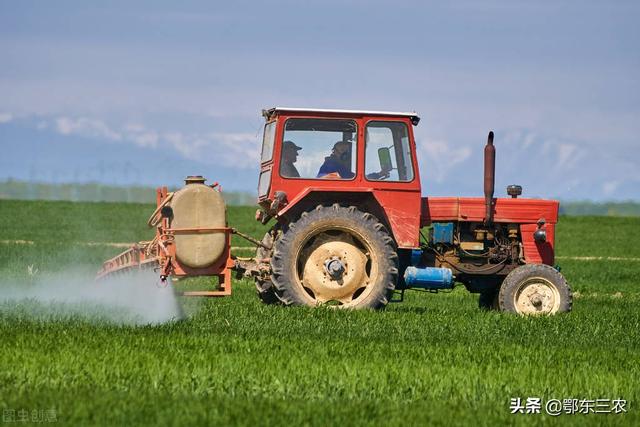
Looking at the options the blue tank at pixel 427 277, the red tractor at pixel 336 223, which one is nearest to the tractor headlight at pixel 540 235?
the red tractor at pixel 336 223

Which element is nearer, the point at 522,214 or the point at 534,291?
the point at 534,291

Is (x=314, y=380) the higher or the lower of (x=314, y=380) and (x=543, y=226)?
the lower

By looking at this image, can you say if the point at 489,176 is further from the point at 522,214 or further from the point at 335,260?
the point at 335,260

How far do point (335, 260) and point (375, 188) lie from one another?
1.04m

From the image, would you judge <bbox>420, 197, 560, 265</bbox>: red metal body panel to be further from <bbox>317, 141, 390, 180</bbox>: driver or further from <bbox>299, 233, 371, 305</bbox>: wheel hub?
<bbox>299, 233, 371, 305</bbox>: wheel hub

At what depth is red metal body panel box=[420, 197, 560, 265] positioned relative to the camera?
15.8 metres

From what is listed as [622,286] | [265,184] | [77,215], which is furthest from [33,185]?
[265,184]

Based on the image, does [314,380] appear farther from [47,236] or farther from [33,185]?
[33,185]

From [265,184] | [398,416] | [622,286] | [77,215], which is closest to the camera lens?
[398,416]

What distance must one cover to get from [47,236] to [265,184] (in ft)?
84.7

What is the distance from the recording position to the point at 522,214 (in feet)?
52.8

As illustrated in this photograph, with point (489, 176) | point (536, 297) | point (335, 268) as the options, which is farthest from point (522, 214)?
point (335, 268)

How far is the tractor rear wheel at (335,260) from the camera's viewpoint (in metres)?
14.5

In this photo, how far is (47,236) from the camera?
39.6 m
